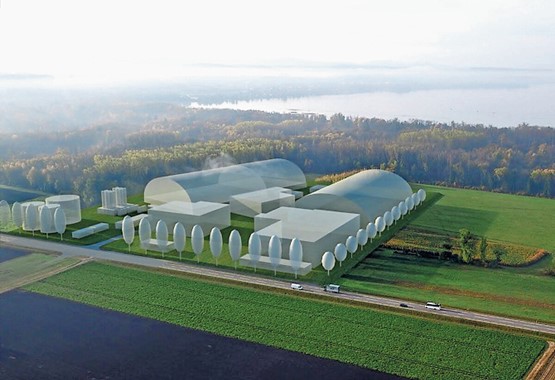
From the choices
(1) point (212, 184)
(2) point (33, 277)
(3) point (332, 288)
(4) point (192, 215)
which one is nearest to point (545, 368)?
(3) point (332, 288)

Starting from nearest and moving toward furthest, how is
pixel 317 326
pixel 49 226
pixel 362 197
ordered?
1. pixel 317 326
2. pixel 49 226
3. pixel 362 197

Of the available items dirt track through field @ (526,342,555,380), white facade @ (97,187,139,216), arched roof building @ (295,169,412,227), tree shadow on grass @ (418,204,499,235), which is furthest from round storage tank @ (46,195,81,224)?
dirt track through field @ (526,342,555,380)

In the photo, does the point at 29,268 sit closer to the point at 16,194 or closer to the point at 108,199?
the point at 108,199

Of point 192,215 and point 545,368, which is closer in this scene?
point 545,368

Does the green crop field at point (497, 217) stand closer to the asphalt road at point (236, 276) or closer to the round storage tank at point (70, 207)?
the asphalt road at point (236, 276)

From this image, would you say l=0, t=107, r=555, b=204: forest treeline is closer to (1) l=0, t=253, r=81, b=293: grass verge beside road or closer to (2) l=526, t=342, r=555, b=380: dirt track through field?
(1) l=0, t=253, r=81, b=293: grass verge beside road

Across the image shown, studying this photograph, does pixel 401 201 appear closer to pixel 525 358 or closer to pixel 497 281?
pixel 497 281

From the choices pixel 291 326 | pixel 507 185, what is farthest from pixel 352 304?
pixel 507 185
